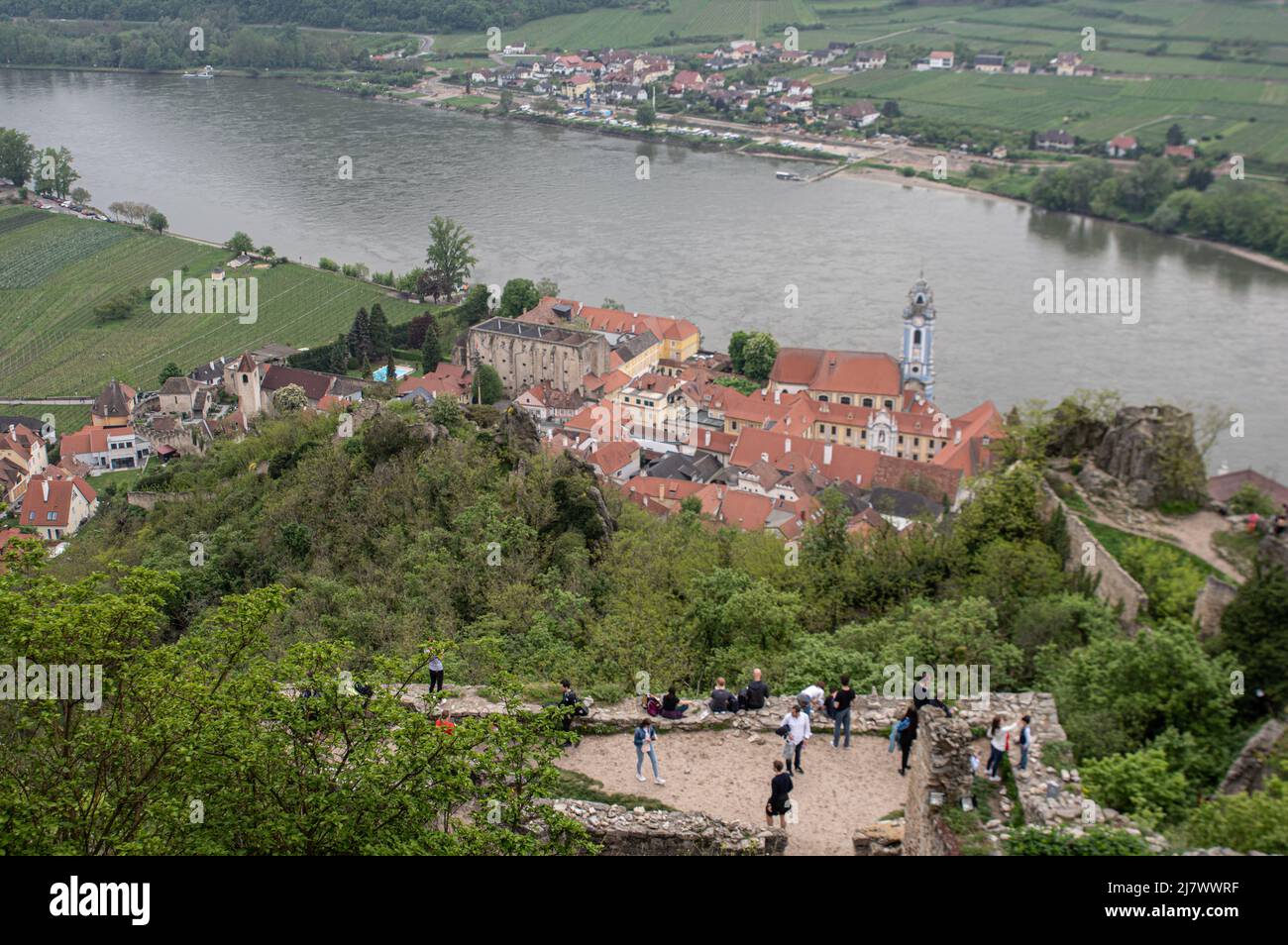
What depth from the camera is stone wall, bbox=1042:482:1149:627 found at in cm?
1320

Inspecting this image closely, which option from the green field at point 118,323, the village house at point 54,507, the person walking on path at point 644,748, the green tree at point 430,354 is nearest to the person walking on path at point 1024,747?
the person walking on path at point 644,748

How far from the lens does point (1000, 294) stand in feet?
149

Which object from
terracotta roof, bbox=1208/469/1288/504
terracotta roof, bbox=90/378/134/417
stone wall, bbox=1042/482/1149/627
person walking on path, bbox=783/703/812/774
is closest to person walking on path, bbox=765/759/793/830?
person walking on path, bbox=783/703/812/774

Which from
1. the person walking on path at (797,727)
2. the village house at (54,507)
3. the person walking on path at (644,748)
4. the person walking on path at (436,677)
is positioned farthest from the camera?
the village house at (54,507)

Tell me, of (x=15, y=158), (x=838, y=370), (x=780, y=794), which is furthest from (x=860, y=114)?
(x=780, y=794)

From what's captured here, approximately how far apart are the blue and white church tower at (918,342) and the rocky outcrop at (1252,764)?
92.9ft

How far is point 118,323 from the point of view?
154 ft

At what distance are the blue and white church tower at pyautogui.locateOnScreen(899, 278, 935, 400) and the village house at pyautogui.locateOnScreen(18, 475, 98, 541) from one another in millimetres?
22468

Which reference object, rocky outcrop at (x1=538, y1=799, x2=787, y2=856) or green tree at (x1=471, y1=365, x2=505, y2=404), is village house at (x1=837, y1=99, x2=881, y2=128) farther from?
rocky outcrop at (x1=538, y1=799, x2=787, y2=856)

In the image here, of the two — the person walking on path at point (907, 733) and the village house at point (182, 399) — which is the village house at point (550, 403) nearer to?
the village house at point (182, 399)

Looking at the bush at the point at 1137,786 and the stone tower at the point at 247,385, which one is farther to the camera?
the stone tower at the point at 247,385

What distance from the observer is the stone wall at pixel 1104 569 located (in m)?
13.2

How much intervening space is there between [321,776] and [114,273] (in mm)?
48375

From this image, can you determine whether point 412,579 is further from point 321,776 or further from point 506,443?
point 321,776
